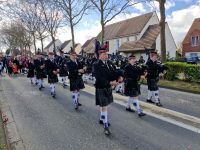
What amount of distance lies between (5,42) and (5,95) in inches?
3066

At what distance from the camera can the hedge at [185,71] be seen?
58.7ft

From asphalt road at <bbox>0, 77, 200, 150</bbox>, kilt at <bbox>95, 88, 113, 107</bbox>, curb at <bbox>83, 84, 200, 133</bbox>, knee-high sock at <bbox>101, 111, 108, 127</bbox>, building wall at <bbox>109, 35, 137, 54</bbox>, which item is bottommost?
asphalt road at <bbox>0, 77, 200, 150</bbox>

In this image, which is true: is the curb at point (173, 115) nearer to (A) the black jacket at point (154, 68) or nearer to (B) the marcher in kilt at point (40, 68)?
(A) the black jacket at point (154, 68)

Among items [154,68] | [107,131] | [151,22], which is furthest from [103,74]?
[151,22]

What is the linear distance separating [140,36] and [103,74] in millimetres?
44913

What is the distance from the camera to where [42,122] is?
980cm

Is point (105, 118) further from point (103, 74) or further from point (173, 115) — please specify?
point (173, 115)

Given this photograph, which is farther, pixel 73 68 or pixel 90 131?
pixel 73 68

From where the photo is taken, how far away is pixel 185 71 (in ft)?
61.8

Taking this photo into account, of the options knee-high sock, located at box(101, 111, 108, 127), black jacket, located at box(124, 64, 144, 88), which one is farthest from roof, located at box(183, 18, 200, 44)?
knee-high sock, located at box(101, 111, 108, 127)

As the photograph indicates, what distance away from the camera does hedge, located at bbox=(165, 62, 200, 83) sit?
1791 cm

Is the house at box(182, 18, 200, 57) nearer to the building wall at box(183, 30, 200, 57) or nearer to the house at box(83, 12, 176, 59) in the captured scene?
the building wall at box(183, 30, 200, 57)

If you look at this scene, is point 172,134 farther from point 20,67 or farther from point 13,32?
point 13,32

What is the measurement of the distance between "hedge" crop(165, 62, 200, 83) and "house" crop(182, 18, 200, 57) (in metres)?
33.4
